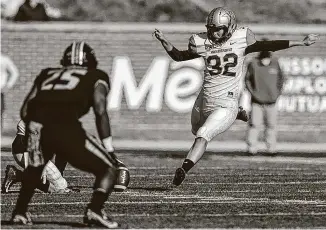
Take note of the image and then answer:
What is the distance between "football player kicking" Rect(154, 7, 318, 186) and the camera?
12953 mm

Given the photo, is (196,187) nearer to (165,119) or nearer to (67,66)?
(67,66)

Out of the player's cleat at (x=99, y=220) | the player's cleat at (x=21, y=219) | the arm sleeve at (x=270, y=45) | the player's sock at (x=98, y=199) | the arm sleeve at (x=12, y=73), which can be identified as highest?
the arm sleeve at (x=270, y=45)

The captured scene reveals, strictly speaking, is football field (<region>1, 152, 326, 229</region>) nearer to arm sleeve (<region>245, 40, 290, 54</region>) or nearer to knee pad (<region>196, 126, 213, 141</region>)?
knee pad (<region>196, 126, 213, 141</region>)

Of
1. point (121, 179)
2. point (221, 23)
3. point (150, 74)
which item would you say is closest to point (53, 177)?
point (221, 23)

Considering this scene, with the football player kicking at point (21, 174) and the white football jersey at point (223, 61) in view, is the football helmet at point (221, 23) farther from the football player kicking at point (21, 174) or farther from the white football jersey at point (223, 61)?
the football player kicking at point (21, 174)

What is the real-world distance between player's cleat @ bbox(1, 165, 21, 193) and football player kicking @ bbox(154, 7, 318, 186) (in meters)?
1.84

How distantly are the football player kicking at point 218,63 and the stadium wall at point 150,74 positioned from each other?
1079 cm

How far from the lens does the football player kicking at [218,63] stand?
42.5 feet

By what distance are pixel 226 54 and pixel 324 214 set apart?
9.63 feet

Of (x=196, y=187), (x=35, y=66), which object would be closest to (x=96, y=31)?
(x=35, y=66)

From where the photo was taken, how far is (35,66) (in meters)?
24.6

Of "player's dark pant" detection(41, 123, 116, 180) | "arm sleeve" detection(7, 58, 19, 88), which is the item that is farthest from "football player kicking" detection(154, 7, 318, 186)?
"arm sleeve" detection(7, 58, 19, 88)

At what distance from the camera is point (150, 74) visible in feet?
79.9

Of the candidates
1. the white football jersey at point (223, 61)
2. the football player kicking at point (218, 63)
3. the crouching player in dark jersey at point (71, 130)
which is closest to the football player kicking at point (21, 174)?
the football player kicking at point (218, 63)
